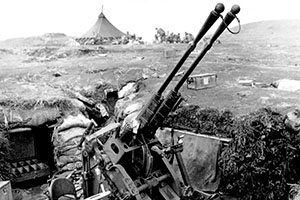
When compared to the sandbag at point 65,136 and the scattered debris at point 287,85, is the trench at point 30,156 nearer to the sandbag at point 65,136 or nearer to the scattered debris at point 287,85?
the sandbag at point 65,136

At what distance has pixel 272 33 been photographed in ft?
68.5

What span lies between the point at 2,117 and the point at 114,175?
4288 millimetres

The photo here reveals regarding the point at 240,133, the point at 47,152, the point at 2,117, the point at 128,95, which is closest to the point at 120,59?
the point at 128,95

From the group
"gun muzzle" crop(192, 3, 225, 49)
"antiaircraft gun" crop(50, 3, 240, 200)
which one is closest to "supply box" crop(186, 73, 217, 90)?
"antiaircraft gun" crop(50, 3, 240, 200)

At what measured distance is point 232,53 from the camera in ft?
52.3

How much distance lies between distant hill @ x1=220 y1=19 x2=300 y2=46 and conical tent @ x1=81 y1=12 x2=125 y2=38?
24.9 ft

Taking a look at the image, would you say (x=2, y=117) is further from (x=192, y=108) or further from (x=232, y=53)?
(x=232, y=53)

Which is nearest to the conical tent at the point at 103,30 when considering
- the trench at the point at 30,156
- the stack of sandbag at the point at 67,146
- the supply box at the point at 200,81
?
the trench at the point at 30,156

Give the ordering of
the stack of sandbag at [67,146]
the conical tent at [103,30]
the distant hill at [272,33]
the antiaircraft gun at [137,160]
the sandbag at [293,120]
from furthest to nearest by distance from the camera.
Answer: the conical tent at [103,30]
the distant hill at [272,33]
the stack of sandbag at [67,146]
the sandbag at [293,120]
the antiaircraft gun at [137,160]

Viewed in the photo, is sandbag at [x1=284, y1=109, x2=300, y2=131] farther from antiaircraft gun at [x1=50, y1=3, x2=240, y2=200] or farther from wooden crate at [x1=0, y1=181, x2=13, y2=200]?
wooden crate at [x1=0, y1=181, x2=13, y2=200]

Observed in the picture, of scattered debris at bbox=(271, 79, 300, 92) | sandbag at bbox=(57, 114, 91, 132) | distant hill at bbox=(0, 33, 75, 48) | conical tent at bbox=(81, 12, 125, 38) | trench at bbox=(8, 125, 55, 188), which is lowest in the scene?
trench at bbox=(8, 125, 55, 188)

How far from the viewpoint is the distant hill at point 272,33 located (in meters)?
17.9

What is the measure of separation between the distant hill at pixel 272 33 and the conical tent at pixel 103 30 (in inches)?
298

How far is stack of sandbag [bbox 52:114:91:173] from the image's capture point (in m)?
9.05
